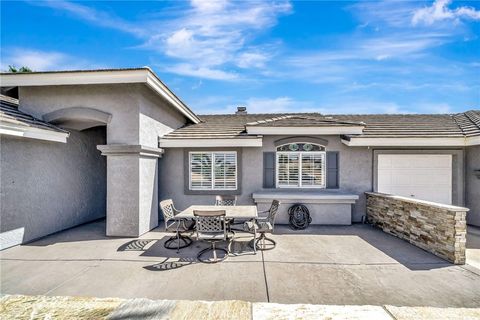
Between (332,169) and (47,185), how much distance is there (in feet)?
33.9

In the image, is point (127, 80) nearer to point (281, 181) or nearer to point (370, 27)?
point (281, 181)

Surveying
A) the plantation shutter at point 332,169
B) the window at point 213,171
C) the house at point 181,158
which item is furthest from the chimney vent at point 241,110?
the plantation shutter at point 332,169

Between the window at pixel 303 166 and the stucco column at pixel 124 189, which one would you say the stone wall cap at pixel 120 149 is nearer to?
the stucco column at pixel 124 189

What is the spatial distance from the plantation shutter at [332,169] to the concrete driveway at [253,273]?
2.95 meters

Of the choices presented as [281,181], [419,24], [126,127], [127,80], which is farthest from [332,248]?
[419,24]

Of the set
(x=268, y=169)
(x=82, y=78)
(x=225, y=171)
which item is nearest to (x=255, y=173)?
(x=268, y=169)

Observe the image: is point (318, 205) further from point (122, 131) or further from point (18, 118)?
point (18, 118)

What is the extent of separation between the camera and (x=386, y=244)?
22.1 feet

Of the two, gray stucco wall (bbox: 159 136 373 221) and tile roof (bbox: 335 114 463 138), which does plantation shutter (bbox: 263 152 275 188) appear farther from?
tile roof (bbox: 335 114 463 138)

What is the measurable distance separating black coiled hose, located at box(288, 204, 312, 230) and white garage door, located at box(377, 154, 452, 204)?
344 centimetres

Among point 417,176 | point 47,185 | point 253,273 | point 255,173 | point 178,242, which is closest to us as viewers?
point 253,273

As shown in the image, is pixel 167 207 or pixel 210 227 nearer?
pixel 210 227

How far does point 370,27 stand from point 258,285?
954 cm

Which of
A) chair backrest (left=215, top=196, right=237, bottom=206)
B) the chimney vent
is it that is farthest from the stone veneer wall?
the chimney vent
